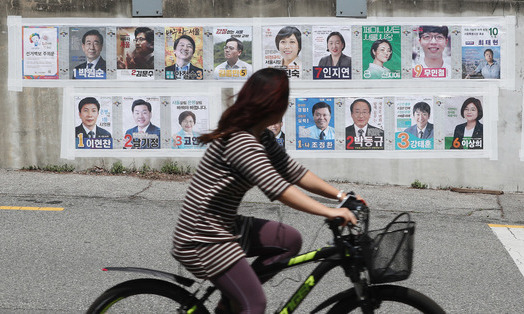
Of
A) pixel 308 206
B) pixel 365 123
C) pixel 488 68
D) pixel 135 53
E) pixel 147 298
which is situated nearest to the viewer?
pixel 308 206

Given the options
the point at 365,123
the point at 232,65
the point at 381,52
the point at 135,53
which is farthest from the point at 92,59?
the point at 381,52

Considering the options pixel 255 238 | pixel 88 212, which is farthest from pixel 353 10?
pixel 255 238

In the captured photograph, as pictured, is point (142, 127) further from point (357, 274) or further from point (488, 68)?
point (357, 274)

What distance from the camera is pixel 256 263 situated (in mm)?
3371

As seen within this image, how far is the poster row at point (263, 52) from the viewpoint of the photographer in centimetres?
1050

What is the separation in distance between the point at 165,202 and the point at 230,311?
556cm

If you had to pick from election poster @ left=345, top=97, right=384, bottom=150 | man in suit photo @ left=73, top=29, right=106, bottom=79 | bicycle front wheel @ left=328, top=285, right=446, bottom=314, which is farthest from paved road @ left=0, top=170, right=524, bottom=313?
man in suit photo @ left=73, top=29, right=106, bottom=79

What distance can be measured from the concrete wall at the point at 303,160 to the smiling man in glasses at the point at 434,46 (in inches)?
10.0

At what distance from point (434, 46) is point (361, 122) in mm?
1652

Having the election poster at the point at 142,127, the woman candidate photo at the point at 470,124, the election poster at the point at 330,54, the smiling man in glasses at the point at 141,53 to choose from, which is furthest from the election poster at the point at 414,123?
the smiling man in glasses at the point at 141,53

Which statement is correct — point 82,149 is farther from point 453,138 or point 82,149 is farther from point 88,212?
point 453,138

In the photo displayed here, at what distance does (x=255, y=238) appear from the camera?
11.0 ft

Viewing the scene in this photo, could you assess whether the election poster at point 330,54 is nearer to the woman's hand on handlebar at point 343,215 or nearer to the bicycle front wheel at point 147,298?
the bicycle front wheel at point 147,298

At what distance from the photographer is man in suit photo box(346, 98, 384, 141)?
1055cm
